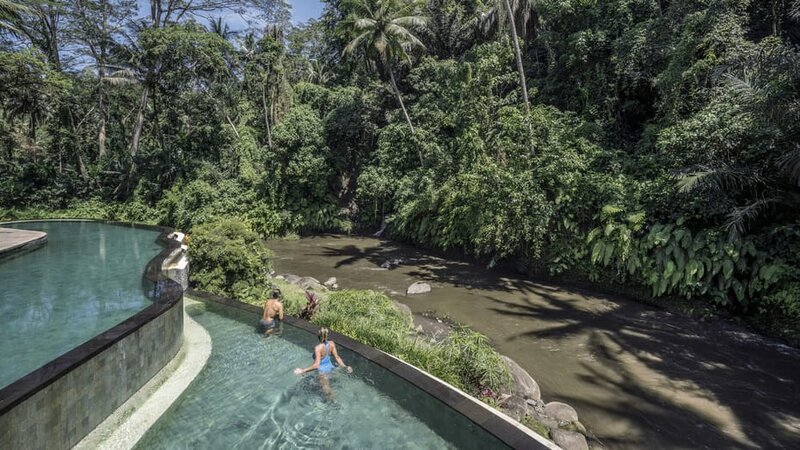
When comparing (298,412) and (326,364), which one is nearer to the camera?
(298,412)

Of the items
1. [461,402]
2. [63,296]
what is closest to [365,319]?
[461,402]

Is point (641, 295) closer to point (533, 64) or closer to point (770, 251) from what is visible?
point (770, 251)

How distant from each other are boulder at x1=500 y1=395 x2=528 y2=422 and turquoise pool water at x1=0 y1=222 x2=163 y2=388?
21.8 feet

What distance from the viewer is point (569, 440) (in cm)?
628

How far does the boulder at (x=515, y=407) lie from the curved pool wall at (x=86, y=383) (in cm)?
545

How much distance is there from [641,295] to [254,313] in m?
11.3

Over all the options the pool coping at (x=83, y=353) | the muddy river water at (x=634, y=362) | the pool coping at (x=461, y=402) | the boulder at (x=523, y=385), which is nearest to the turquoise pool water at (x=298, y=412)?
the pool coping at (x=461, y=402)

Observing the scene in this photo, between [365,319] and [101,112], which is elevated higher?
[101,112]

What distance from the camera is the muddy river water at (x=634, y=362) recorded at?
6.80 metres

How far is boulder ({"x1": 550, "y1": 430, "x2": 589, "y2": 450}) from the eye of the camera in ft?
20.4

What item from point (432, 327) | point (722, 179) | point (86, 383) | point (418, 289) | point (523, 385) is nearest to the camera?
point (86, 383)

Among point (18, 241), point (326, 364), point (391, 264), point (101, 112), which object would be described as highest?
point (101, 112)

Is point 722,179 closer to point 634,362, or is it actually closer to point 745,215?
point 745,215

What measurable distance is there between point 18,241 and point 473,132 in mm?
17256
